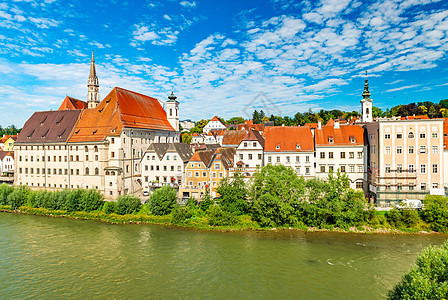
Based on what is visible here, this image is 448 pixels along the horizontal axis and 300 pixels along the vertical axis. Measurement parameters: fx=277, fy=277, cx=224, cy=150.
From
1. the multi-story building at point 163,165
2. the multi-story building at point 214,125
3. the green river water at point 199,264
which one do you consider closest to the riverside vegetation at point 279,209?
the green river water at point 199,264

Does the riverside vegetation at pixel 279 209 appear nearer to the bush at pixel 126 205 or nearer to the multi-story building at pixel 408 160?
the bush at pixel 126 205

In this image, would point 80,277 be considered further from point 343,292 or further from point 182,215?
point 343,292

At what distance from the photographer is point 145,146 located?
46812 mm

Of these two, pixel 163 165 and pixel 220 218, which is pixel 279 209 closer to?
pixel 220 218

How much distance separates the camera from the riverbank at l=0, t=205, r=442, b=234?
27.8m

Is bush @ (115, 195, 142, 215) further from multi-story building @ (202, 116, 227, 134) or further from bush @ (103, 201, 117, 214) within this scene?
multi-story building @ (202, 116, 227, 134)

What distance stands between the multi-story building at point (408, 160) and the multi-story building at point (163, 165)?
25193 millimetres

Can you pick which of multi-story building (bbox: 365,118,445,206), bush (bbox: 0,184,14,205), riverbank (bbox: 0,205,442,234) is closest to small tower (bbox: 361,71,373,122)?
multi-story building (bbox: 365,118,445,206)

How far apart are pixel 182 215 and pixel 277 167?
39.2ft

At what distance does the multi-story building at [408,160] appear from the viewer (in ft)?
101

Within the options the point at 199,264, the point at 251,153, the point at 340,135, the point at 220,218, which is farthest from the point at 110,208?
the point at 340,135

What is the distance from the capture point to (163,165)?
40875mm

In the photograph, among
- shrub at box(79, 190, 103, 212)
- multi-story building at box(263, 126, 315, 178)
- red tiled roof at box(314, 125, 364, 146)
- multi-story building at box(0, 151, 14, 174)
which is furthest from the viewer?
multi-story building at box(0, 151, 14, 174)

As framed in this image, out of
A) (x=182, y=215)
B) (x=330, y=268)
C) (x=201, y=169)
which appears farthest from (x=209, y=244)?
(x=201, y=169)
